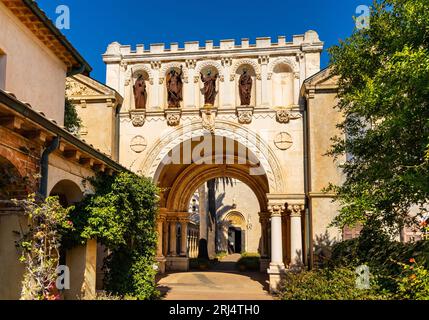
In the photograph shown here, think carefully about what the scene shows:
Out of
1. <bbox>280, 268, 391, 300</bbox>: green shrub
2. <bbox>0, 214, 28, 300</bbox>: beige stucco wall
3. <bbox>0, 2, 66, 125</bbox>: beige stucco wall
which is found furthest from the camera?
<bbox>0, 2, 66, 125</bbox>: beige stucco wall

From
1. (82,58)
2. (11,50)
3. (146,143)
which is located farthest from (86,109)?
(11,50)

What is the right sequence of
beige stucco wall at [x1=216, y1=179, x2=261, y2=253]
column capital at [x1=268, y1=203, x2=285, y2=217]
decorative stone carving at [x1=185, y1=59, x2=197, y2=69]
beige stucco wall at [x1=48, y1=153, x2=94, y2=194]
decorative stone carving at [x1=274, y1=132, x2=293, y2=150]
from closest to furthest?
1. beige stucco wall at [x1=48, y1=153, x2=94, y2=194]
2. column capital at [x1=268, y1=203, x2=285, y2=217]
3. decorative stone carving at [x1=274, y1=132, x2=293, y2=150]
4. decorative stone carving at [x1=185, y1=59, x2=197, y2=69]
5. beige stucco wall at [x1=216, y1=179, x2=261, y2=253]

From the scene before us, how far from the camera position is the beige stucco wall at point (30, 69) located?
10.0 m

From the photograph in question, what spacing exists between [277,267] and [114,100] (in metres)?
9.16

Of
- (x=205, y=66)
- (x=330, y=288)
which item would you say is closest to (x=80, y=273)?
(x=330, y=288)

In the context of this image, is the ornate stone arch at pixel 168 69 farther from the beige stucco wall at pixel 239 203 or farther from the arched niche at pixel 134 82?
the beige stucco wall at pixel 239 203

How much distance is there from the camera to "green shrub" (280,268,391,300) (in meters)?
9.23

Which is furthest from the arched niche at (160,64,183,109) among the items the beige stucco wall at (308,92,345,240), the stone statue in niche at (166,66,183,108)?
the beige stucco wall at (308,92,345,240)

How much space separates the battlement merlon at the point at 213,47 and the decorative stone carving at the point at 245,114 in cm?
259

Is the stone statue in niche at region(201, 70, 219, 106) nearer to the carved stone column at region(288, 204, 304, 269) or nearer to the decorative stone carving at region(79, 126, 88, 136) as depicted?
the decorative stone carving at region(79, 126, 88, 136)

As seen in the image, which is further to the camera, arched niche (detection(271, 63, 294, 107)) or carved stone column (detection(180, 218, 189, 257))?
carved stone column (detection(180, 218, 189, 257))

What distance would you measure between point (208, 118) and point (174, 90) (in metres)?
1.87

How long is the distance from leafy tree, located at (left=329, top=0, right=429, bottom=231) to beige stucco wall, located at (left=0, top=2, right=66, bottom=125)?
25.1ft

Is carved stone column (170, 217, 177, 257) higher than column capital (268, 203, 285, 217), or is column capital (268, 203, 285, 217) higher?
column capital (268, 203, 285, 217)
